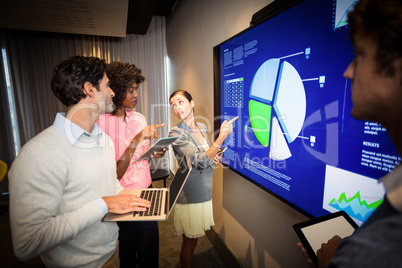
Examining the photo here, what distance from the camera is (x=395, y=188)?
383mm

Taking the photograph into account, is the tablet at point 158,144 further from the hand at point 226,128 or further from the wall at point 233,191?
the wall at point 233,191

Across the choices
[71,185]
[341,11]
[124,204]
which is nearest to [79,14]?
[71,185]

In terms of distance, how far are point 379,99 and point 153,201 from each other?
1.17 m

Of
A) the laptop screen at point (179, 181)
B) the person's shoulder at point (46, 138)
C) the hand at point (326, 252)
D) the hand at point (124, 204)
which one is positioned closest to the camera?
the hand at point (326, 252)

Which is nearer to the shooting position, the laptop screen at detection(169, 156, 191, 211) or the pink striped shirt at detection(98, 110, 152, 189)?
the laptop screen at detection(169, 156, 191, 211)

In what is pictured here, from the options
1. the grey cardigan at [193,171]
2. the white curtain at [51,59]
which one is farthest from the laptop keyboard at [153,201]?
the white curtain at [51,59]

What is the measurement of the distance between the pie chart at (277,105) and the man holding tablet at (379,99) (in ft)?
1.64

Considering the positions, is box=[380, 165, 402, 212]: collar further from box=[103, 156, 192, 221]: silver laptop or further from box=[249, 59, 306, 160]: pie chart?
box=[103, 156, 192, 221]: silver laptop

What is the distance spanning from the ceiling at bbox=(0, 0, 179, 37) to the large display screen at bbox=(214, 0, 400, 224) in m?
2.11

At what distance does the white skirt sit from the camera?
5.65 ft

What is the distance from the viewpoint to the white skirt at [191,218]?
67.9 inches

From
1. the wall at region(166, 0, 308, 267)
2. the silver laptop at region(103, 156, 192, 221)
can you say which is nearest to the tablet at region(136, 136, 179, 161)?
the silver laptop at region(103, 156, 192, 221)

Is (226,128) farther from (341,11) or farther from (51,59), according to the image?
(51,59)

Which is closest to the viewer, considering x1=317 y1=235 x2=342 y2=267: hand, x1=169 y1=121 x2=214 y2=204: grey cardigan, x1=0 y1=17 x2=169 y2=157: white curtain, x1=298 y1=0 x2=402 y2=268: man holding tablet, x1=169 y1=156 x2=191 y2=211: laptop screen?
x1=298 y1=0 x2=402 y2=268: man holding tablet
